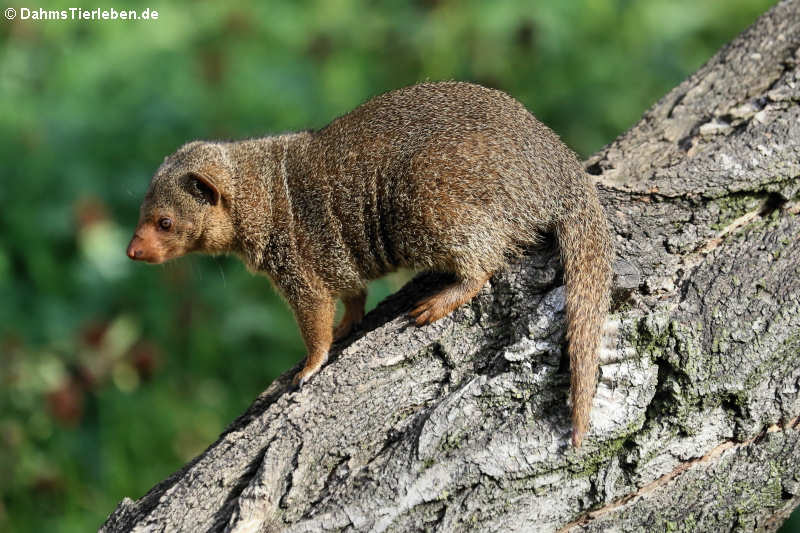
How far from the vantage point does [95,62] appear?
263 inches

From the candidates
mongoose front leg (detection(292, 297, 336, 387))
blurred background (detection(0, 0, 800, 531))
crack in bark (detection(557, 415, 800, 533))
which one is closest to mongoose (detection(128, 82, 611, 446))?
mongoose front leg (detection(292, 297, 336, 387))

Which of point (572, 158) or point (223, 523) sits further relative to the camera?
point (572, 158)

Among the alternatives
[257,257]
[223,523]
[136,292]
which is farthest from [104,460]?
[223,523]

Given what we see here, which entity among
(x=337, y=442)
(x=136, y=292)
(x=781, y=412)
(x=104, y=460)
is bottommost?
(x=781, y=412)

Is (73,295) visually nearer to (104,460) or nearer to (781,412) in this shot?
(104,460)

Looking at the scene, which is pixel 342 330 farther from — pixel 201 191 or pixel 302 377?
pixel 201 191

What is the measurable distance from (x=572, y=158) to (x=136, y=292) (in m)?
3.16

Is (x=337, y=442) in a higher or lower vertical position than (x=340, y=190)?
lower

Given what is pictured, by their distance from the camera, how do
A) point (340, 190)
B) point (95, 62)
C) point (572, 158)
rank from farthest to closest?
1. point (95, 62)
2. point (340, 190)
3. point (572, 158)

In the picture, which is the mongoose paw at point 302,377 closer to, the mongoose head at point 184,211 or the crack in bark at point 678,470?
the mongoose head at point 184,211
